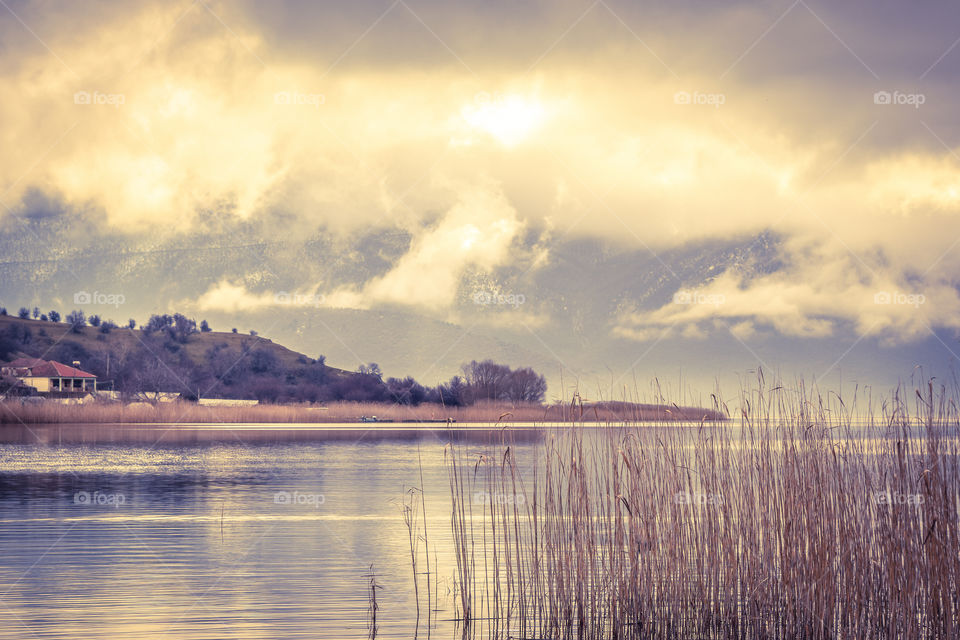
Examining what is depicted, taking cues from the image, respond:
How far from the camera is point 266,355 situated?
117938 mm

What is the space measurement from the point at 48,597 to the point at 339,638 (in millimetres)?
3847

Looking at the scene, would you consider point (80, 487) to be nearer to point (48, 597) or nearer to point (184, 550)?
point (184, 550)

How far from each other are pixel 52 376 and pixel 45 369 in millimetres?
3267

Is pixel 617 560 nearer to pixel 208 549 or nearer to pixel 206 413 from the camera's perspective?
pixel 208 549

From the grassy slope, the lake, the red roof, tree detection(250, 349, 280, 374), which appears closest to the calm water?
the lake

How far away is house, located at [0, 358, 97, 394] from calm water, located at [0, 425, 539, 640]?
59.5 meters

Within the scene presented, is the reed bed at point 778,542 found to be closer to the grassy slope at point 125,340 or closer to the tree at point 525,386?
the tree at point 525,386

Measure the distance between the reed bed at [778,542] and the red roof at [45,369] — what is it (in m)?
87.5

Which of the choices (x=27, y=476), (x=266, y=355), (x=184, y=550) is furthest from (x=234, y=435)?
(x=266, y=355)

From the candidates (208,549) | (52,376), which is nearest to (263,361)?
(52,376)

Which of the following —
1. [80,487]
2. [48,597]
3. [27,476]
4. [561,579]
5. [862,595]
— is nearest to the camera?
[862,595]

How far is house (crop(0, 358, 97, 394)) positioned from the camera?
85.6 metres

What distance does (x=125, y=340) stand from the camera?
375 ft

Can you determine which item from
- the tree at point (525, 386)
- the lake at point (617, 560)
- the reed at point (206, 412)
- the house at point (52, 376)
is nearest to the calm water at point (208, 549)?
the lake at point (617, 560)
